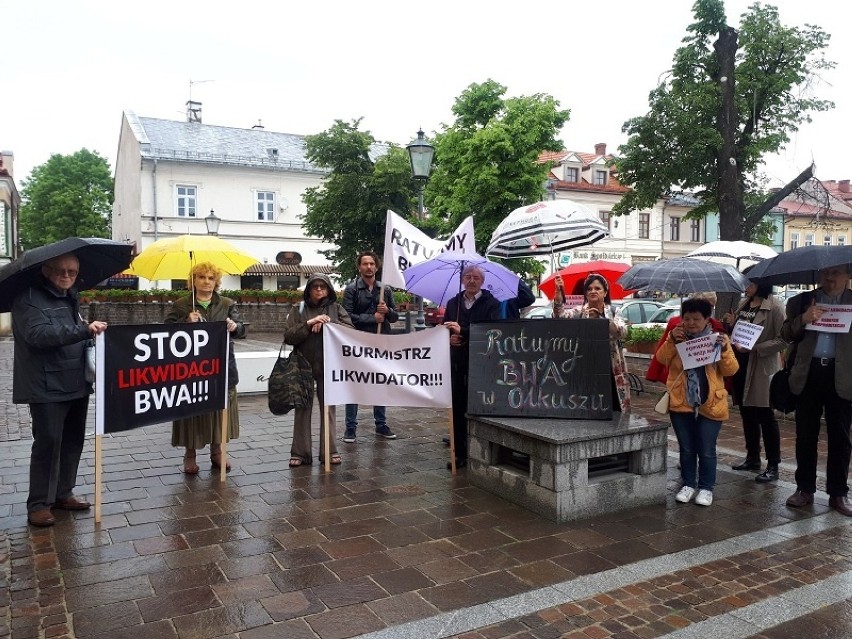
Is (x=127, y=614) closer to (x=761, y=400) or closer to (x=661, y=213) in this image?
(x=761, y=400)

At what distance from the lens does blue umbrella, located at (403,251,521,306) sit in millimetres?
6242

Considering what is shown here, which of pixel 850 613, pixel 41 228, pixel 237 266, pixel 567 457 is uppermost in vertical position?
pixel 41 228

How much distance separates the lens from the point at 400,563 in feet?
13.6

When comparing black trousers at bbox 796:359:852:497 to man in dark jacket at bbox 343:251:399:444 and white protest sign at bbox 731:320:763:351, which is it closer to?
white protest sign at bbox 731:320:763:351

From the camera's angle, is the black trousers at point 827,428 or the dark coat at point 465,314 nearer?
the black trousers at point 827,428

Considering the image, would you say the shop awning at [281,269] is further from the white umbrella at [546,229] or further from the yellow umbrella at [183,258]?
the yellow umbrella at [183,258]

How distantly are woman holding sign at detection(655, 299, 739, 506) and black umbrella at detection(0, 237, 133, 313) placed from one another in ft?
14.0

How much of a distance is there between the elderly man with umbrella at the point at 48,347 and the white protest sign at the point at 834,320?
17.2 ft

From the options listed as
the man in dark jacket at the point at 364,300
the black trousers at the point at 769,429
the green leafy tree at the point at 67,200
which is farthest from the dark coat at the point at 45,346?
the green leafy tree at the point at 67,200

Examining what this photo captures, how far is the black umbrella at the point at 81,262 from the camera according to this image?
14.6 feet

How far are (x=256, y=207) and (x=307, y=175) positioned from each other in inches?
151

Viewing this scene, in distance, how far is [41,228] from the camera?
1994 inches

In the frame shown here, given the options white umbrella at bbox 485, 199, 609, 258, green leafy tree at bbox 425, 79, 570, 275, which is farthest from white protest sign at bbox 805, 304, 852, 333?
green leafy tree at bbox 425, 79, 570, 275

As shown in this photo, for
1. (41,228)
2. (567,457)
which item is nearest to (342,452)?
(567,457)
